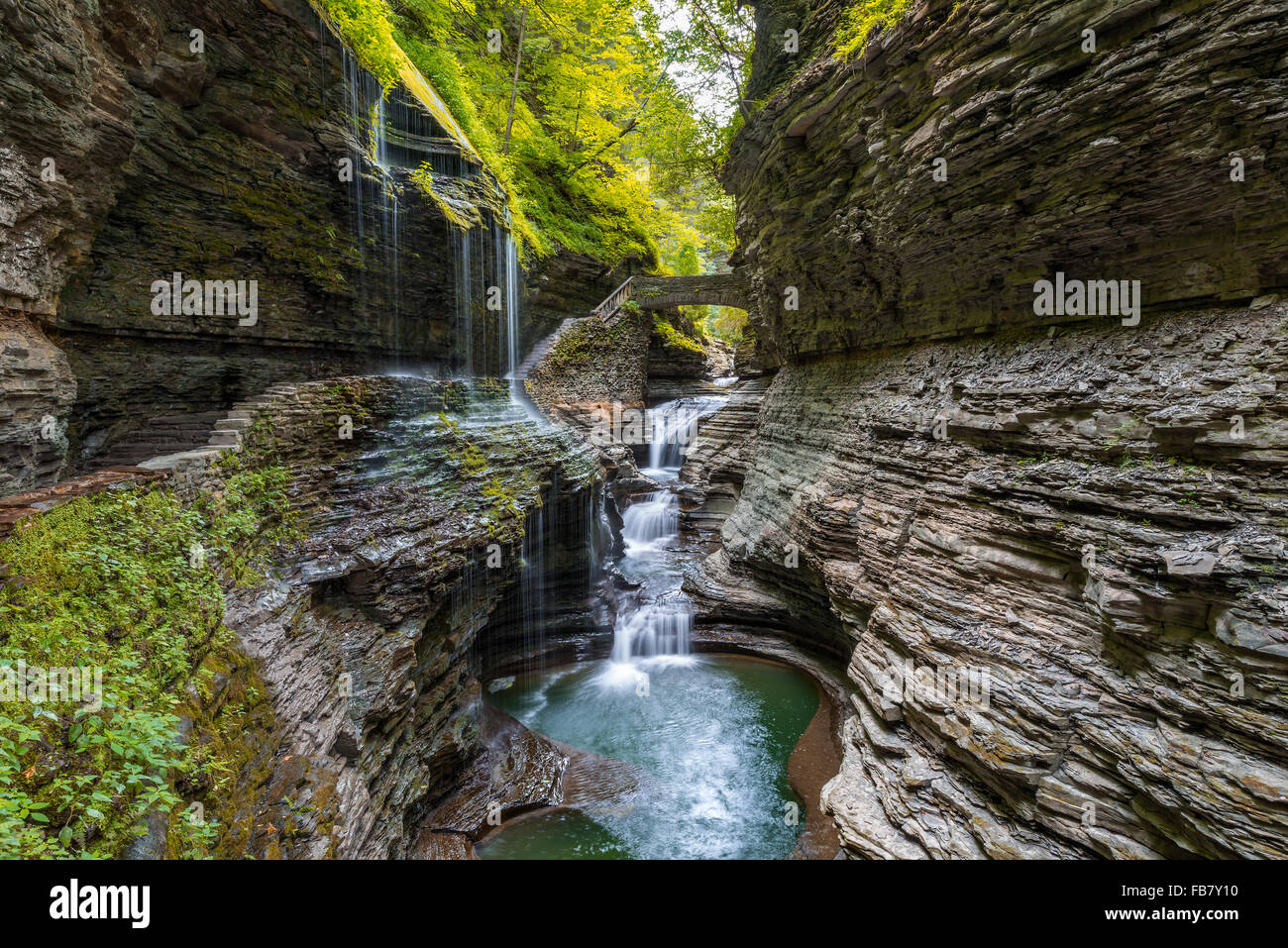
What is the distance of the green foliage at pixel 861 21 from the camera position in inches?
327

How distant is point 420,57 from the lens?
1417cm

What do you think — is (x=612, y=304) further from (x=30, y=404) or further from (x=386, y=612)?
(x=30, y=404)

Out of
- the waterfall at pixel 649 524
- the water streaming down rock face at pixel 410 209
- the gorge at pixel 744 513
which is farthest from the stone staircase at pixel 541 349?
the waterfall at pixel 649 524

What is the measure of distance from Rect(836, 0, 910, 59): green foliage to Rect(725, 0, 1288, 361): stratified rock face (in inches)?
17.9

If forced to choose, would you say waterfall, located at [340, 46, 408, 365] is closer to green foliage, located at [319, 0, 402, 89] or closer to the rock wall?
green foliage, located at [319, 0, 402, 89]

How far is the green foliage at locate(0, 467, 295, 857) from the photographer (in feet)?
10.0

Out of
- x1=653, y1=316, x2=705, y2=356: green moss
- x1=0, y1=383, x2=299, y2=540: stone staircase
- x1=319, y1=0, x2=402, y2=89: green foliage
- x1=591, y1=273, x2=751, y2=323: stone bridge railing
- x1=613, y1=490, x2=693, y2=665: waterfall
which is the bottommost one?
x1=613, y1=490, x2=693, y2=665: waterfall

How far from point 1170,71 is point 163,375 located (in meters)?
15.0

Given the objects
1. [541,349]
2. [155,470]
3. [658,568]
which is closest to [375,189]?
[155,470]

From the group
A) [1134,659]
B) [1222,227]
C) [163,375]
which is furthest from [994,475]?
[163,375]

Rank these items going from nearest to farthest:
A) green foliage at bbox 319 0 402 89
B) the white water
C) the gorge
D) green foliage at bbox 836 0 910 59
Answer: the gorge → green foliage at bbox 836 0 910 59 → green foliage at bbox 319 0 402 89 → the white water

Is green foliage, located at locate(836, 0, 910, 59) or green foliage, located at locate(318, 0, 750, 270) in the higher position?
green foliage, located at locate(318, 0, 750, 270)

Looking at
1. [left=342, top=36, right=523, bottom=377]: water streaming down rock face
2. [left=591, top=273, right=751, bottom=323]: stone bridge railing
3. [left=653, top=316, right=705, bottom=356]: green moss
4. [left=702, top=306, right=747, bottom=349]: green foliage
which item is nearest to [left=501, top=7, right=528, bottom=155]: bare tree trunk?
[left=342, top=36, right=523, bottom=377]: water streaming down rock face

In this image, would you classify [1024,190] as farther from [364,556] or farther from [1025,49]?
[364,556]
